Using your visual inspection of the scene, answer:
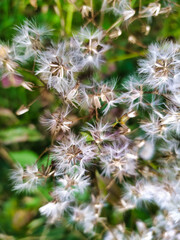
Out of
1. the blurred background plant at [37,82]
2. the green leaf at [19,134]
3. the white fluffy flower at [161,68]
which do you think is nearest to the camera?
the white fluffy flower at [161,68]

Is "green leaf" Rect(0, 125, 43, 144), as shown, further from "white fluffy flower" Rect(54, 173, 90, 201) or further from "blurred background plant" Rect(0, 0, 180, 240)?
"white fluffy flower" Rect(54, 173, 90, 201)

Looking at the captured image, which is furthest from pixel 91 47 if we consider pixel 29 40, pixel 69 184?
pixel 69 184

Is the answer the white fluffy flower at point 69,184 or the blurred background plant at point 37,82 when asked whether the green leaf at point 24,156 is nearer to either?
the blurred background plant at point 37,82

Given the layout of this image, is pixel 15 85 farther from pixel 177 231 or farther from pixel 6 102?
pixel 177 231

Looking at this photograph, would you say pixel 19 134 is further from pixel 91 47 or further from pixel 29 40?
pixel 91 47

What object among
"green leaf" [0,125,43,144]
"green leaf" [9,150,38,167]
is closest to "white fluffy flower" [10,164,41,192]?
"green leaf" [9,150,38,167]

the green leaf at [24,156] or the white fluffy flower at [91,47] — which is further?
the green leaf at [24,156]

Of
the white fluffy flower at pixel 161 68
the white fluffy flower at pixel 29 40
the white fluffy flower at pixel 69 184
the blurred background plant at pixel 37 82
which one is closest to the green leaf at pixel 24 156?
the blurred background plant at pixel 37 82

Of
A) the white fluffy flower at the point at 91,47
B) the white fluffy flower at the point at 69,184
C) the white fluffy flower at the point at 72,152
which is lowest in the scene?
the white fluffy flower at the point at 69,184

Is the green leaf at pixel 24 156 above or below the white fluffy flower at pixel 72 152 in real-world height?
below
